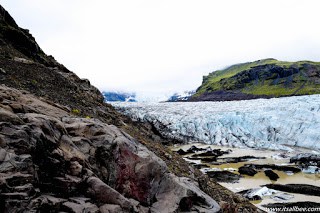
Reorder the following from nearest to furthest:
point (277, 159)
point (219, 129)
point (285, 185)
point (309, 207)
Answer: point (309, 207) → point (285, 185) → point (277, 159) → point (219, 129)

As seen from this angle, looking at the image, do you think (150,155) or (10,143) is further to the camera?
(150,155)

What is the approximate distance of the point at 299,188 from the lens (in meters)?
19.6

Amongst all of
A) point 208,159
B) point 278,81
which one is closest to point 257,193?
point 208,159

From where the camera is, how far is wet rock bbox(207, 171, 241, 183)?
2233cm

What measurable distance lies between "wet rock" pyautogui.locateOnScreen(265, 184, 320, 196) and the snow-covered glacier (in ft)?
49.0

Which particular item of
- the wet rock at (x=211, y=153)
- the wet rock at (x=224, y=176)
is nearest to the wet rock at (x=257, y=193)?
the wet rock at (x=224, y=176)

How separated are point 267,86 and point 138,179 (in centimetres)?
11034

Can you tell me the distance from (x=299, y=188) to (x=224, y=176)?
5.56 m

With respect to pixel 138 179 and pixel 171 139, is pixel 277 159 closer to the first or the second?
pixel 171 139

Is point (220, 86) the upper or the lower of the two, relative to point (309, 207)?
upper

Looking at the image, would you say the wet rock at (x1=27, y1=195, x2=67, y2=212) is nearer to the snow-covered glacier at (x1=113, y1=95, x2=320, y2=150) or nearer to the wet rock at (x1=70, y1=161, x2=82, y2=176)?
the wet rock at (x1=70, y1=161, x2=82, y2=176)

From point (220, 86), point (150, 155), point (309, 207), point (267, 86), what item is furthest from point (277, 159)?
point (220, 86)

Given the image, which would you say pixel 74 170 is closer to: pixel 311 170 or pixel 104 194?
pixel 104 194

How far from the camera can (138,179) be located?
698cm
